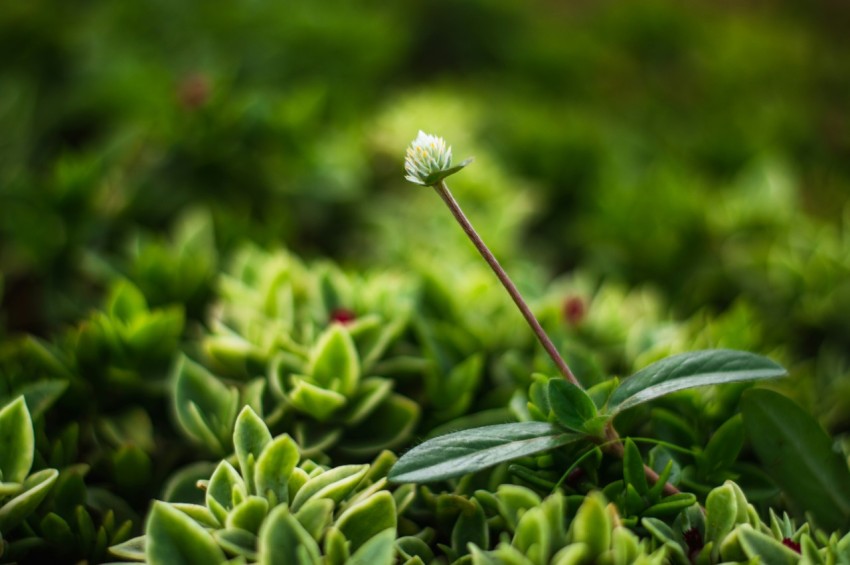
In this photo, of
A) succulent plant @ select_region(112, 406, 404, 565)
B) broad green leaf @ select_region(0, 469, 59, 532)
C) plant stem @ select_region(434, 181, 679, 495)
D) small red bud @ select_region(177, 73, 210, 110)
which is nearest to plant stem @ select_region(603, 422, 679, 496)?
plant stem @ select_region(434, 181, 679, 495)

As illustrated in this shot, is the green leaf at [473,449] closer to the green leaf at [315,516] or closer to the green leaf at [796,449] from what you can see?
the green leaf at [315,516]

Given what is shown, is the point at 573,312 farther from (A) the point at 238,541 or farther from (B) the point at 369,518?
(A) the point at 238,541

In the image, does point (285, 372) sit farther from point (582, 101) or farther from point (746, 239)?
point (582, 101)

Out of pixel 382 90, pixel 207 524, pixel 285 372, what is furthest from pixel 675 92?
pixel 207 524

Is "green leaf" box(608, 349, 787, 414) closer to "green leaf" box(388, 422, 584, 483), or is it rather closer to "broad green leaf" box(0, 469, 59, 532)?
"green leaf" box(388, 422, 584, 483)

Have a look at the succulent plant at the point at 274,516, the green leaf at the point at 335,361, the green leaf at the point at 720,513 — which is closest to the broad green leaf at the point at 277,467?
the succulent plant at the point at 274,516
